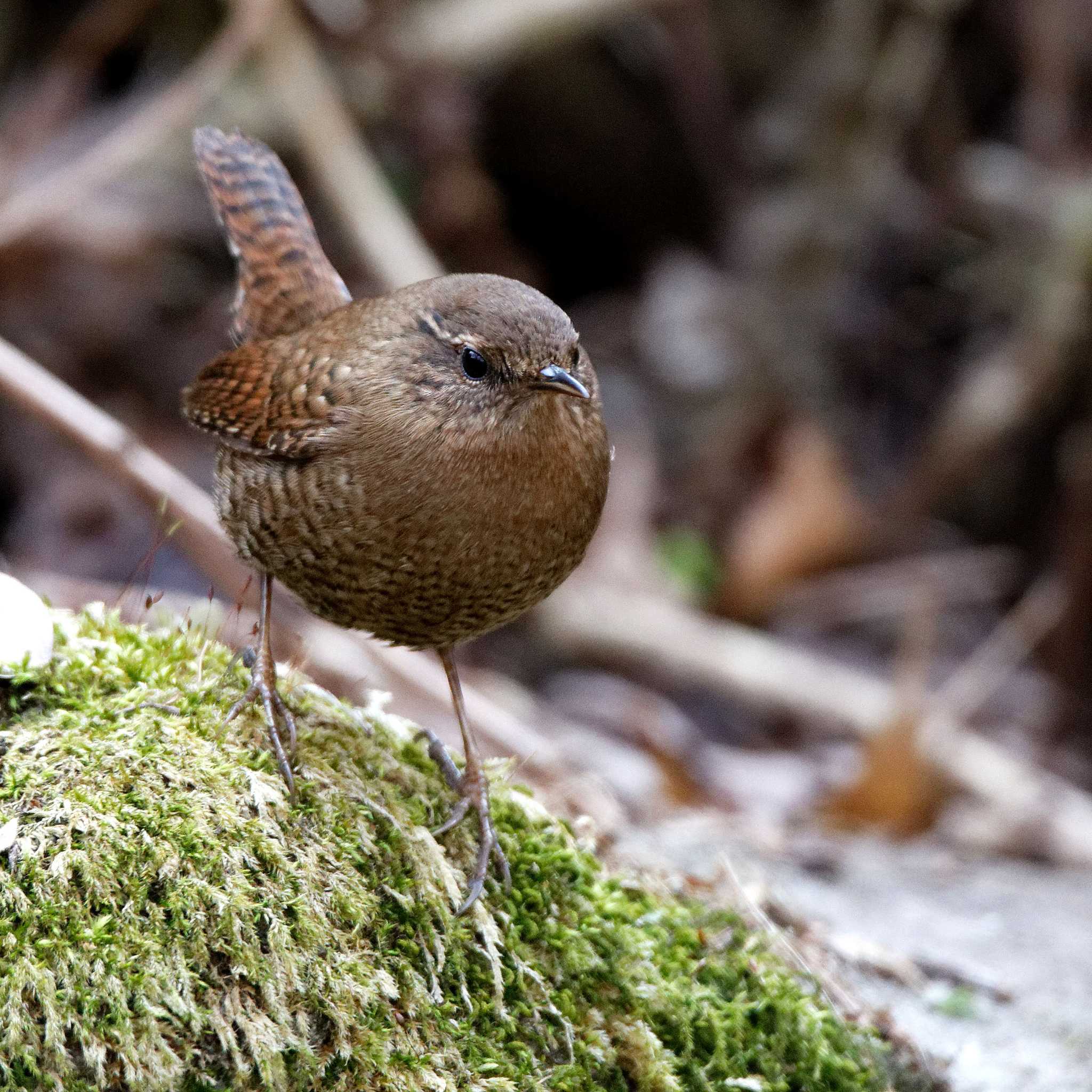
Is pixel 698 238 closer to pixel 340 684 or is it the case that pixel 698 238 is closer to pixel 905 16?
pixel 905 16

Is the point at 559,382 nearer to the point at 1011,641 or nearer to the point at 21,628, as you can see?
the point at 21,628

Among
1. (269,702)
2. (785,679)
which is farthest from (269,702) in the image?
(785,679)

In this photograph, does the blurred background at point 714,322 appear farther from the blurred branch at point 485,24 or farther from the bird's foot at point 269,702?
the bird's foot at point 269,702

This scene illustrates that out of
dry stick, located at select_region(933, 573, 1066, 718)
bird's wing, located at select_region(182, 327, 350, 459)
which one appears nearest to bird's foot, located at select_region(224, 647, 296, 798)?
bird's wing, located at select_region(182, 327, 350, 459)

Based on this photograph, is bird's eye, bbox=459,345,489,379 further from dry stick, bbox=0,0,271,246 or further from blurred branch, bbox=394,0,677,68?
blurred branch, bbox=394,0,677,68

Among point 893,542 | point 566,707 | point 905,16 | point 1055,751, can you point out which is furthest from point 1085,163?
point 566,707

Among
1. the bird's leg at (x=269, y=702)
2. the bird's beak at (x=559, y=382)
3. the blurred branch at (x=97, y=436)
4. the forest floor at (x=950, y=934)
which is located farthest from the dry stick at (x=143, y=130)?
the bird's leg at (x=269, y=702)

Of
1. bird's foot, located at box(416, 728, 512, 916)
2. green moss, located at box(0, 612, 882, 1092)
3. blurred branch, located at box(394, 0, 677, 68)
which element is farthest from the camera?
blurred branch, located at box(394, 0, 677, 68)
